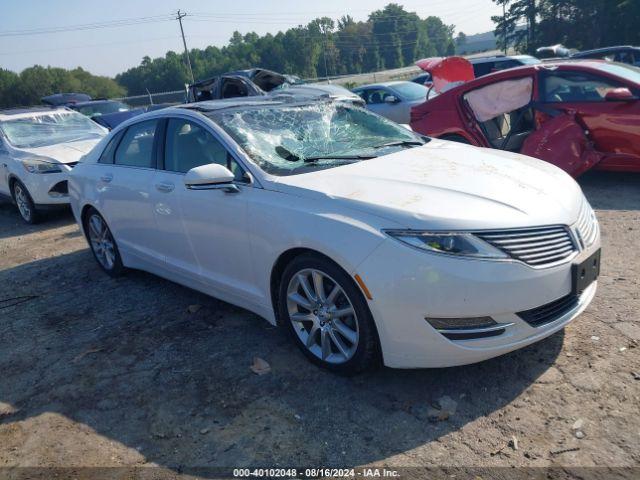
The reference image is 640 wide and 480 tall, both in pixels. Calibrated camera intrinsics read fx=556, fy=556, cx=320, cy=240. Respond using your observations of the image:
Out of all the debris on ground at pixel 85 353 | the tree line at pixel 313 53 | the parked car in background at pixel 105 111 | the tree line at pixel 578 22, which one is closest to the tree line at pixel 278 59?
the tree line at pixel 313 53

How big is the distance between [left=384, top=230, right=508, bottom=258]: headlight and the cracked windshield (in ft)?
3.62

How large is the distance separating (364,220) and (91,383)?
6.97ft

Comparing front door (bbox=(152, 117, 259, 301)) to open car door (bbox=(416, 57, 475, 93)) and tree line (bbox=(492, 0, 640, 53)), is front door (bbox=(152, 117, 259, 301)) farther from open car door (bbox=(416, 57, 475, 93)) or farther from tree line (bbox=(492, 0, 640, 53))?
tree line (bbox=(492, 0, 640, 53))

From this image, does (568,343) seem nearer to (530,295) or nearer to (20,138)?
(530,295)

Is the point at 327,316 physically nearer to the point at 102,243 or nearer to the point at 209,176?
the point at 209,176

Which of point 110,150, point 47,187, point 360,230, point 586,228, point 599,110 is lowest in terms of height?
point 47,187

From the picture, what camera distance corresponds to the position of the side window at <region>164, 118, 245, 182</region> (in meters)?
3.83

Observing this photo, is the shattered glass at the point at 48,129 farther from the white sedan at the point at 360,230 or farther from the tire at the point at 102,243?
the white sedan at the point at 360,230

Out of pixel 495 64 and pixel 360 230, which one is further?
pixel 495 64

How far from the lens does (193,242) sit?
4.10 m

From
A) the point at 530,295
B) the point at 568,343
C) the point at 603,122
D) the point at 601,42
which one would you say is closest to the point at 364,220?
the point at 530,295

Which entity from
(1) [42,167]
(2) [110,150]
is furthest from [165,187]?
(1) [42,167]

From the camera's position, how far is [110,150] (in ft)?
17.3

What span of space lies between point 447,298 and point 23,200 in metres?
7.98
